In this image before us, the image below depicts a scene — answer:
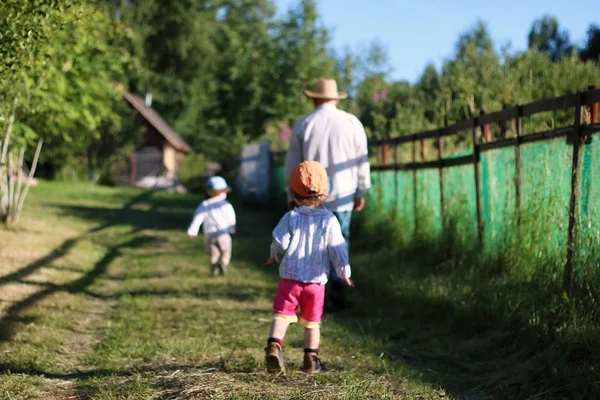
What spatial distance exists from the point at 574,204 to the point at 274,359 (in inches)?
93.1

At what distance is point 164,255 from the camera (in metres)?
11.1

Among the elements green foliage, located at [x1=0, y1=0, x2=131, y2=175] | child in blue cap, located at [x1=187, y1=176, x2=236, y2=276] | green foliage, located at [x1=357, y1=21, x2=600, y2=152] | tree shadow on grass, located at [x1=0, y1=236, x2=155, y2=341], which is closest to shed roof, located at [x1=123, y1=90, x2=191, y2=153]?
green foliage, located at [x1=357, y1=21, x2=600, y2=152]

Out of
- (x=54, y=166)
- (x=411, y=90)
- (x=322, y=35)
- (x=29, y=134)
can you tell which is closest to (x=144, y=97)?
(x=54, y=166)

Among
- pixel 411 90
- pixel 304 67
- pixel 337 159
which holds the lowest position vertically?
pixel 337 159

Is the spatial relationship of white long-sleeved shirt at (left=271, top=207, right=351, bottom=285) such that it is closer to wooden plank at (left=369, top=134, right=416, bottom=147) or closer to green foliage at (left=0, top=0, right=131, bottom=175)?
green foliage at (left=0, top=0, right=131, bottom=175)

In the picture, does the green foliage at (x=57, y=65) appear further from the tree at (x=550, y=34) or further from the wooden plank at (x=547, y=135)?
the tree at (x=550, y=34)

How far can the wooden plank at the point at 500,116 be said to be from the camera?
686 cm

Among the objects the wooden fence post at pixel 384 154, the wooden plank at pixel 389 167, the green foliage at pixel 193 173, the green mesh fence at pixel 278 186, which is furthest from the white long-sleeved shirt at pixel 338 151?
the green foliage at pixel 193 173

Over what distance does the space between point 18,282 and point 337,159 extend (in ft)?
10.5

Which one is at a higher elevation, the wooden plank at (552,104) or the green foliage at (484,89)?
the green foliage at (484,89)

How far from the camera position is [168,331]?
6.15 meters

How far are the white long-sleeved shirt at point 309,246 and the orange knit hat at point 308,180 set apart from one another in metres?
0.11

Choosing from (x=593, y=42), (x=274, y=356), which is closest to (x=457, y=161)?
(x=274, y=356)

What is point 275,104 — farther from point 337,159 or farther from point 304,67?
point 337,159
